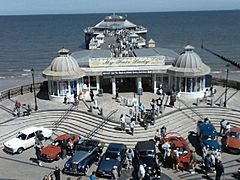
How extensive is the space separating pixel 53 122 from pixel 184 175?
1273cm

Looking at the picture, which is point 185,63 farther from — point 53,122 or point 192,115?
point 53,122

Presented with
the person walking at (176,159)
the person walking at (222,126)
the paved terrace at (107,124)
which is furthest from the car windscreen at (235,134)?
the person walking at (176,159)

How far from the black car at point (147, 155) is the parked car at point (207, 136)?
3.90 meters

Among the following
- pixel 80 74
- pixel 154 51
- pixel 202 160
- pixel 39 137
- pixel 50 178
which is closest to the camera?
pixel 50 178

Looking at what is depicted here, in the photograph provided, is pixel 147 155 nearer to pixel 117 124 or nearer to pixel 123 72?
pixel 117 124

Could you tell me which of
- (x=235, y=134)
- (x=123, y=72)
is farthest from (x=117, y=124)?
(x=235, y=134)

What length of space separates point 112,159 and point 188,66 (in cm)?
1465

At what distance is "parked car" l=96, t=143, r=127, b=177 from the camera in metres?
22.3

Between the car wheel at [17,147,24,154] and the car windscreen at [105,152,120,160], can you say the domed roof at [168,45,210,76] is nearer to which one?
the car windscreen at [105,152,120,160]

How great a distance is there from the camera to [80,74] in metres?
33.3

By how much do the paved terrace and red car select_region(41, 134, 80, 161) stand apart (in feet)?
1.60

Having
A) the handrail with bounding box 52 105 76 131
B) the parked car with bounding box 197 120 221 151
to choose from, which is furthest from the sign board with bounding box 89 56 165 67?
the parked car with bounding box 197 120 221 151

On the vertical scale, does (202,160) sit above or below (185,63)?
below

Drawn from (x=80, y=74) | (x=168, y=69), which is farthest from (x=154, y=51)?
(x=80, y=74)
